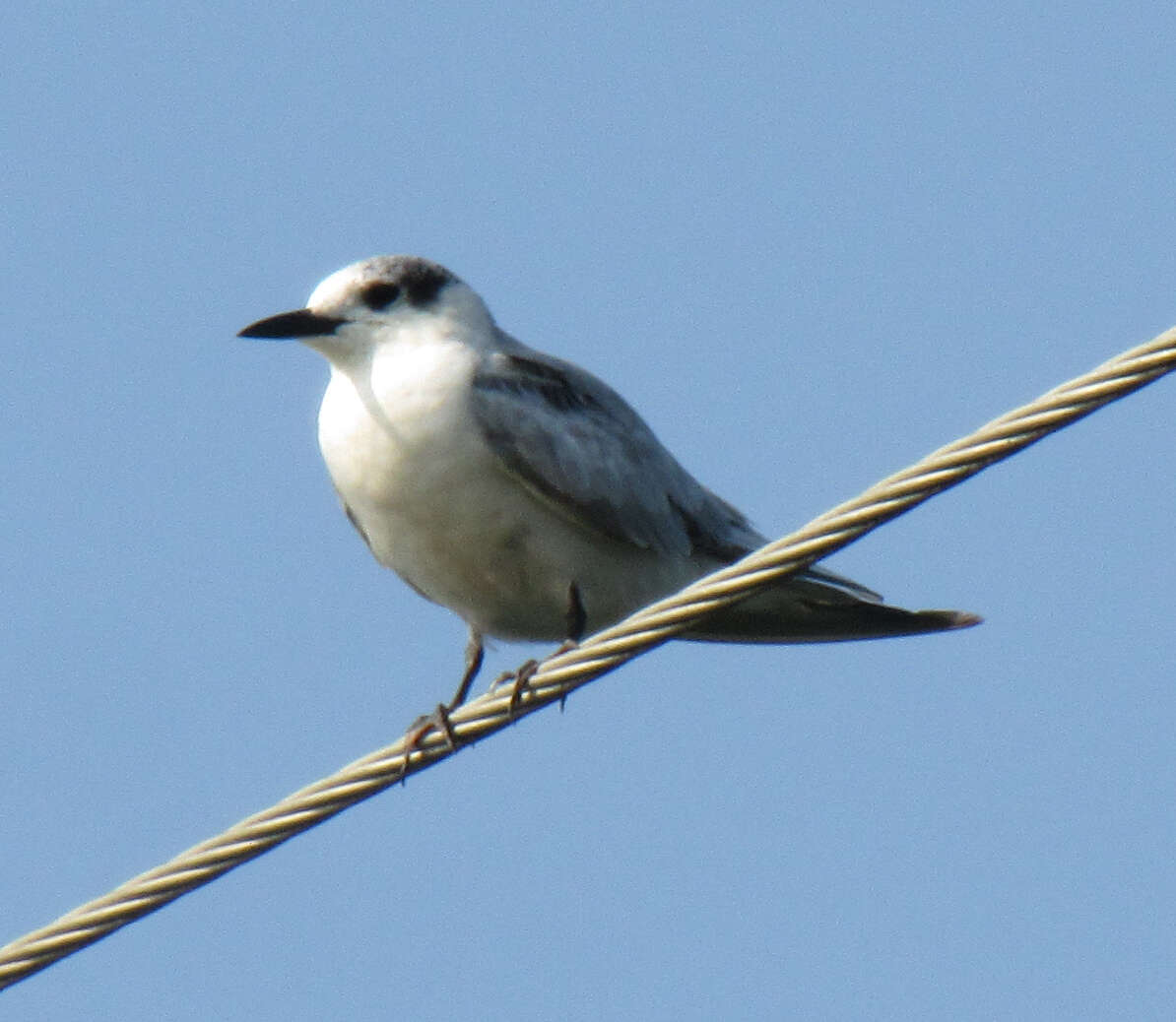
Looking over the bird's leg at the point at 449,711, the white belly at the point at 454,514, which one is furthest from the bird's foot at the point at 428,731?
the white belly at the point at 454,514

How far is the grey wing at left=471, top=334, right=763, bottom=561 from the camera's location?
7598 millimetres

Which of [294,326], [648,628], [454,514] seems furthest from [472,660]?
[648,628]

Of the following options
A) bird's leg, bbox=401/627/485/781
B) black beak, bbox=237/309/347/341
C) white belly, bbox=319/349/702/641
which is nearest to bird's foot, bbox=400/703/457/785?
bird's leg, bbox=401/627/485/781

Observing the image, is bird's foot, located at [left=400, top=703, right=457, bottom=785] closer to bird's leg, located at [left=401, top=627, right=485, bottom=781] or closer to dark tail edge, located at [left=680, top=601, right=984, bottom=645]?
bird's leg, located at [left=401, top=627, right=485, bottom=781]

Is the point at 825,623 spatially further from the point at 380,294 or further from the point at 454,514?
the point at 380,294

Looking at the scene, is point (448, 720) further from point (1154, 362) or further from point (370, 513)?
point (1154, 362)

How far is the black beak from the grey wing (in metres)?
0.61

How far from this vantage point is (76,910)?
4.89 m

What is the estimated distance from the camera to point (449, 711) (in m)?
7.03

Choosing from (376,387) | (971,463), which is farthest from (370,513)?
(971,463)

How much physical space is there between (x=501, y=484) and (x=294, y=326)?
3.27 feet

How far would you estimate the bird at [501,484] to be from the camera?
24.9ft

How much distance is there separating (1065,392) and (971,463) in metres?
0.26

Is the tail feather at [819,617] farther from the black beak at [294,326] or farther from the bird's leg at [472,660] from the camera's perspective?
the black beak at [294,326]
